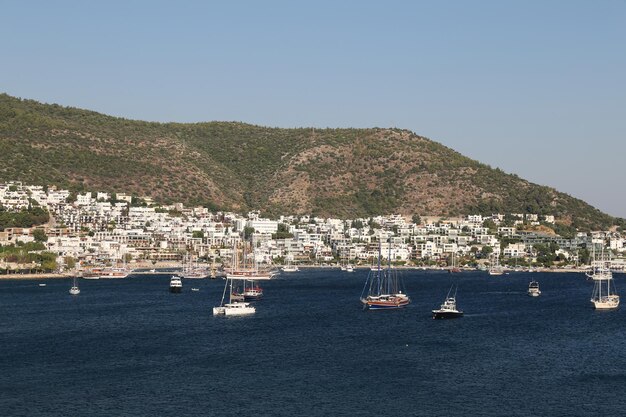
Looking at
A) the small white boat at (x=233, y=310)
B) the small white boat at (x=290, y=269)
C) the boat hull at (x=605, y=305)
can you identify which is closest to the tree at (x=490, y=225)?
the small white boat at (x=290, y=269)

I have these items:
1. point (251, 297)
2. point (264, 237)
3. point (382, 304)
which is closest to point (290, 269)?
point (264, 237)

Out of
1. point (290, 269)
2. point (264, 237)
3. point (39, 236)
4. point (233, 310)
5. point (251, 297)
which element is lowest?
point (233, 310)

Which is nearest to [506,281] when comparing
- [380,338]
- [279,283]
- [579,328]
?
[279,283]

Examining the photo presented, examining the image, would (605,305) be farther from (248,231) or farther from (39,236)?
(248,231)

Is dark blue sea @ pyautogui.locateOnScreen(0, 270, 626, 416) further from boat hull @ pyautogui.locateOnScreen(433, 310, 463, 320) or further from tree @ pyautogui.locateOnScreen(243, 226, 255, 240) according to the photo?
tree @ pyautogui.locateOnScreen(243, 226, 255, 240)

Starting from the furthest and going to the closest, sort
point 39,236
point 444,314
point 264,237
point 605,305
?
1. point 264,237
2. point 39,236
3. point 605,305
4. point 444,314

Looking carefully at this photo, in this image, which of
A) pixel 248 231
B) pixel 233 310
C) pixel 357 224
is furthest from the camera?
pixel 357 224

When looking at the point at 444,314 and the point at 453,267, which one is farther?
the point at 453,267
